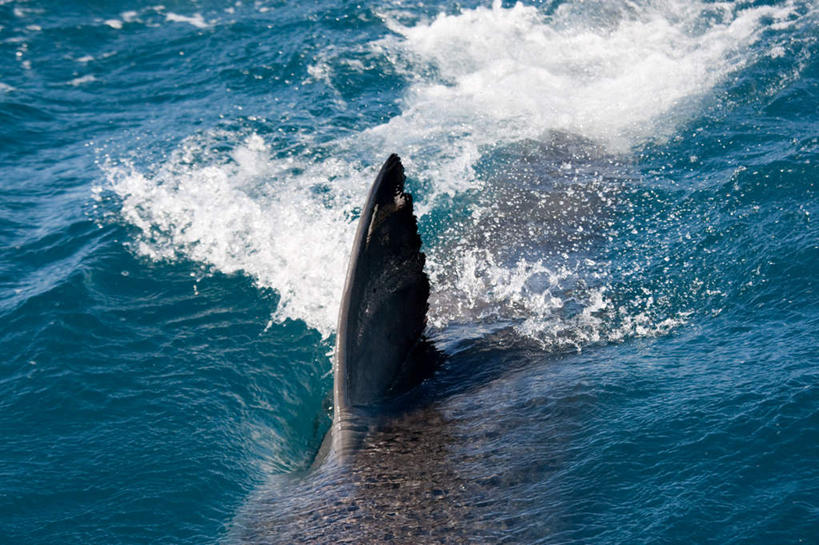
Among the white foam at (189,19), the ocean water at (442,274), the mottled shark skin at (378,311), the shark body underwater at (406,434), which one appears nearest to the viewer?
the shark body underwater at (406,434)

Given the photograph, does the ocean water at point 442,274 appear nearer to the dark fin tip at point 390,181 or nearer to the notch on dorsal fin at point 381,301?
the notch on dorsal fin at point 381,301

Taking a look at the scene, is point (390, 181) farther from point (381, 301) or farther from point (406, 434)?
point (406, 434)

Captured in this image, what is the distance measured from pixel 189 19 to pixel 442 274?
12226 millimetres

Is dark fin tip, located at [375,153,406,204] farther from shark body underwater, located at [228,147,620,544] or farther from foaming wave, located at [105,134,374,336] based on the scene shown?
foaming wave, located at [105,134,374,336]

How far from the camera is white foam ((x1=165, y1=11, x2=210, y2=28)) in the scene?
1842 centimetres

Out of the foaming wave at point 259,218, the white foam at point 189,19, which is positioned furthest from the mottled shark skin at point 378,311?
the white foam at point 189,19

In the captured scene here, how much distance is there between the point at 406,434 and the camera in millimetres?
6547

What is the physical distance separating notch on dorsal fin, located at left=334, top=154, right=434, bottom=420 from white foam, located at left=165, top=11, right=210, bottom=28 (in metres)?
13.3

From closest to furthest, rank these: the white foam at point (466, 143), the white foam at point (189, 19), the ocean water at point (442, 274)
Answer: the ocean water at point (442, 274), the white foam at point (466, 143), the white foam at point (189, 19)

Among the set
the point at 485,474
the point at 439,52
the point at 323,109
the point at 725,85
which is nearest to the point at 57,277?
the point at 323,109

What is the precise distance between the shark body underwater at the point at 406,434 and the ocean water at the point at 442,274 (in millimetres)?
30

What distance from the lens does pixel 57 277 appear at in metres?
10.4

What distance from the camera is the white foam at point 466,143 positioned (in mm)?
9008

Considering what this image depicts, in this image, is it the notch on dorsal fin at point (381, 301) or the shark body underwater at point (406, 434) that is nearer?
the shark body underwater at point (406, 434)
